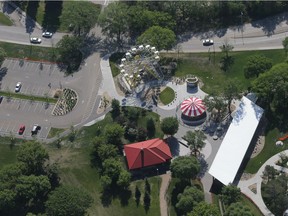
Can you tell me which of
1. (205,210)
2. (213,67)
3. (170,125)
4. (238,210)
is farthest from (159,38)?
(238,210)

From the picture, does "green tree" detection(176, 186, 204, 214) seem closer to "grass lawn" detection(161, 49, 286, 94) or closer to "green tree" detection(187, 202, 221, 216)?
"green tree" detection(187, 202, 221, 216)

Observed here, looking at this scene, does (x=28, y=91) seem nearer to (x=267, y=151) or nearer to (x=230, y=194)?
(x=230, y=194)

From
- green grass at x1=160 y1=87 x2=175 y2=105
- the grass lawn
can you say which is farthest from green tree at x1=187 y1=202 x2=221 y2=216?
the grass lawn

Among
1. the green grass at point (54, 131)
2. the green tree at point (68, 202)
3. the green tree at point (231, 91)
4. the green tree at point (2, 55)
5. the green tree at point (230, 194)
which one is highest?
the green tree at point (2, 55)

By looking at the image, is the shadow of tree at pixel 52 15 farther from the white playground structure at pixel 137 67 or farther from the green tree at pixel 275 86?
the green tree at pixel 275 86

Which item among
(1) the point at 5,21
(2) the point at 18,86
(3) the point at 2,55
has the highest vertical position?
(1) the point at 5,21

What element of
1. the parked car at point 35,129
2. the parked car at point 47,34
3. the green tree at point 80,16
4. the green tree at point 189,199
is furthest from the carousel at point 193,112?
the parked car at point 47,34
